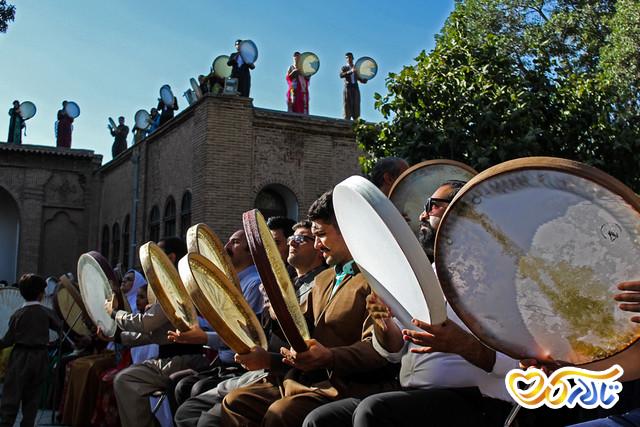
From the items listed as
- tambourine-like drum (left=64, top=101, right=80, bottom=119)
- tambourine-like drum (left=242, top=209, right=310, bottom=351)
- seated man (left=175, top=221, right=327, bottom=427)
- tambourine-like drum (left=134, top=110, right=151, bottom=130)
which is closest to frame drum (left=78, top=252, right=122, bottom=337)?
seated man (left=175, top=221, right=327, bottom=427)

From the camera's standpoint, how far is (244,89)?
55.6ft

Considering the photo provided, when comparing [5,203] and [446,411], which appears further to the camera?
[5,203]

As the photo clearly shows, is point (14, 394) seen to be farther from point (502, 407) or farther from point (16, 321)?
point (502, 407)

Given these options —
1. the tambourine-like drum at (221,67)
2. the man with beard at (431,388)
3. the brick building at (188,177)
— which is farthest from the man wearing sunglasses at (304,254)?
the tambourine-like drum at (221,67)

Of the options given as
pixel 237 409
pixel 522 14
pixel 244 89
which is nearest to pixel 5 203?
pixel 244 89

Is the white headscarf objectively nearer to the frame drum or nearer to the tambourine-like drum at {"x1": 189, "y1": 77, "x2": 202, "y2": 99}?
the frame drum

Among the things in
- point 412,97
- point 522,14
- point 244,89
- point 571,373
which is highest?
point 522,14

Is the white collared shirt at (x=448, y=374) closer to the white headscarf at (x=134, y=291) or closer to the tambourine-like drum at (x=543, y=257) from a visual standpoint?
the tambourine-like drum at (x=543, y=257)

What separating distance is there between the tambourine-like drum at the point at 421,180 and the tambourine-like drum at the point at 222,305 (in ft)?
3.31

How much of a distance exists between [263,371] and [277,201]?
13.5 metres

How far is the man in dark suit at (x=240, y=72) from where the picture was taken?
16.9 metres

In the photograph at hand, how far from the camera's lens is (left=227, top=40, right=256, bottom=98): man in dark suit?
1694cm

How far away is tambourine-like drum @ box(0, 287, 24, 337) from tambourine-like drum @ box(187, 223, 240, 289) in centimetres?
558

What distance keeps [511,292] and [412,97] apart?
27.3 ft
